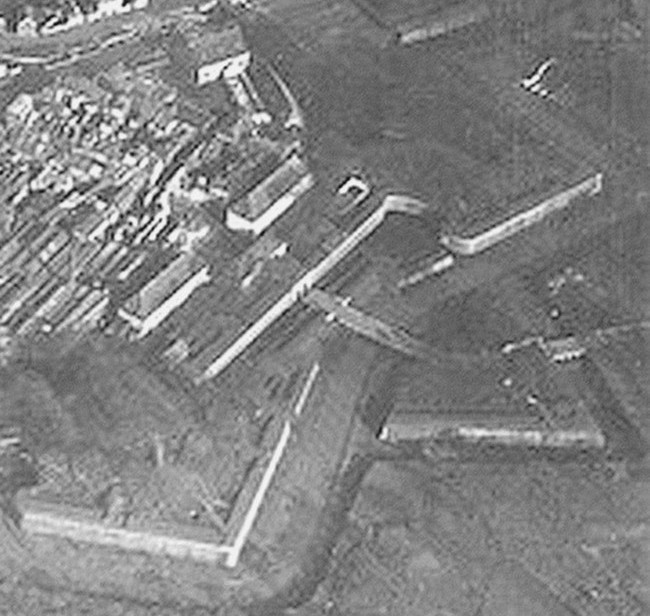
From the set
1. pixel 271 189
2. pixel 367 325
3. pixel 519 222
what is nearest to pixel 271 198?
pixel 271 189

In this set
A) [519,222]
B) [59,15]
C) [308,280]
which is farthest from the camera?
[59,15]

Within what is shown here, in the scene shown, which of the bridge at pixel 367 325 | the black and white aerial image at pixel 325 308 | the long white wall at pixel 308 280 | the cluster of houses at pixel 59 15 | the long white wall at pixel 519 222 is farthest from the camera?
the cluster of houses at pixel 59 15

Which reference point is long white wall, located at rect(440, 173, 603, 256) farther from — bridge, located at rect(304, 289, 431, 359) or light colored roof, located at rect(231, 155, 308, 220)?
light colored roof, located at rect(231, 155, 308, 220)

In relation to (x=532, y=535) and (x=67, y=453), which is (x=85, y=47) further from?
(x=532, y=535)

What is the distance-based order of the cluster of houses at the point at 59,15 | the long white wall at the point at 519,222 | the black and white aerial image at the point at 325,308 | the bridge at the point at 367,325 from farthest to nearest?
the cluster of houses at the point at 59,15
the long white wall at the point at 519,222
the bridge at the point at 367,325
the black and white aerial image at the point at 325,308

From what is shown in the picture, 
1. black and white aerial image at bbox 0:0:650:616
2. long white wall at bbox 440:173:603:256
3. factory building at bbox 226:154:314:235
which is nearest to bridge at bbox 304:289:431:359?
black and white aerial image at bbox 0:0:650:616

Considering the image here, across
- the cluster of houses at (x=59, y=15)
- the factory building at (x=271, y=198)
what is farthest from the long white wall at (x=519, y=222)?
the cluster of houses at (x=59, y=15)

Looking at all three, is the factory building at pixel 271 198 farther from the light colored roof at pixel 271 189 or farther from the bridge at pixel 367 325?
the bridge at pixel 367 325

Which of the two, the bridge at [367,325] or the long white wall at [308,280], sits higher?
the long white wall at [308,280]

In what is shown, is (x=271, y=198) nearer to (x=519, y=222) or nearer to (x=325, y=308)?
(x=325, y=308)

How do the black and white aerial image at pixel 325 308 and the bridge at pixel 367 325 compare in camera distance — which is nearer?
the black and white aerial image at pixel 325 308
